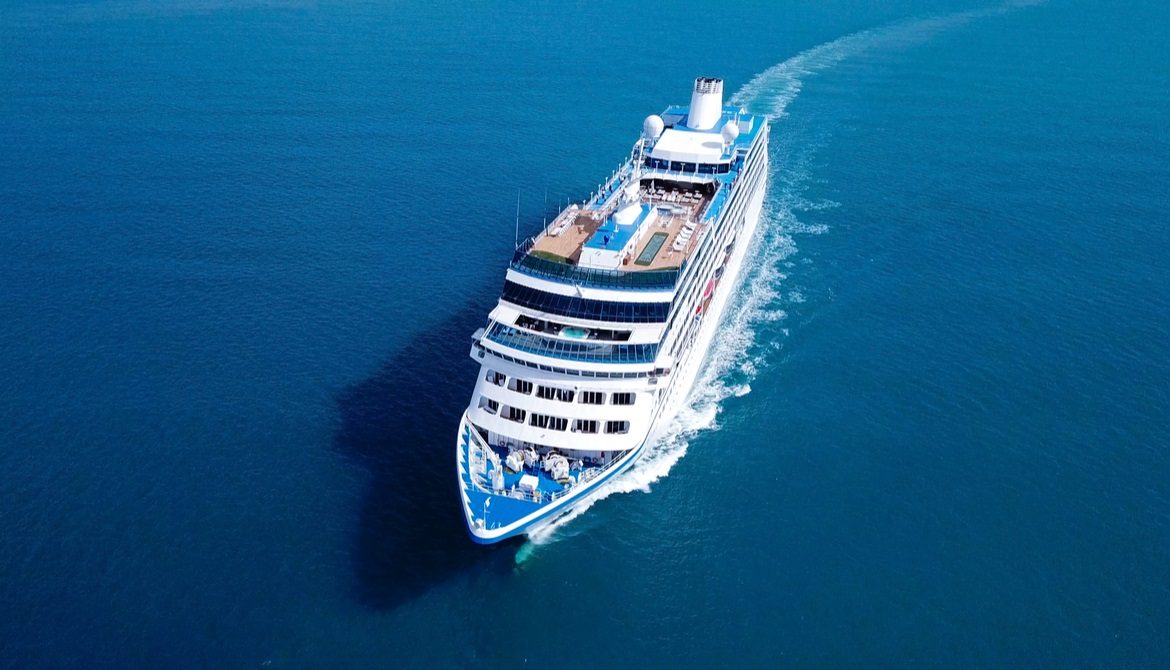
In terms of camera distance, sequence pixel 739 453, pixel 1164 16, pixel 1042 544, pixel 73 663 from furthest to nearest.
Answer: pixel 1164 16
pixel 739 453
pixel 1042 544
pixel 73 663

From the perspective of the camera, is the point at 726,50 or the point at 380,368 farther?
the point at 726,50

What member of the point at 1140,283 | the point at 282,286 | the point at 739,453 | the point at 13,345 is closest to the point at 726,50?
the point at 1140,283

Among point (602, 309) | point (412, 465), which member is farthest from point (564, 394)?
point (412, 465)

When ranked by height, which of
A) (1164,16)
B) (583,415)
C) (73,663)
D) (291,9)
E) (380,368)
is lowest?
(73,663)

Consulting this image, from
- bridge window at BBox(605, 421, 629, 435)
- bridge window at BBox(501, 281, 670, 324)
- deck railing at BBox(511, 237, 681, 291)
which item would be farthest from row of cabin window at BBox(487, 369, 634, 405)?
deck railing at BBox(511, 237, 681, 291)

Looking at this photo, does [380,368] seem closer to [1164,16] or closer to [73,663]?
[73,663]

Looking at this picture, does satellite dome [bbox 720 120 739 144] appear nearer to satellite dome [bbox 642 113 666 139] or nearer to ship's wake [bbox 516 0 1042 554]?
satellite dome [bbox 642 113 666 139]

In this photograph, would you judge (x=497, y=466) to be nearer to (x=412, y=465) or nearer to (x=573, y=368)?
(x=573, y=368)
